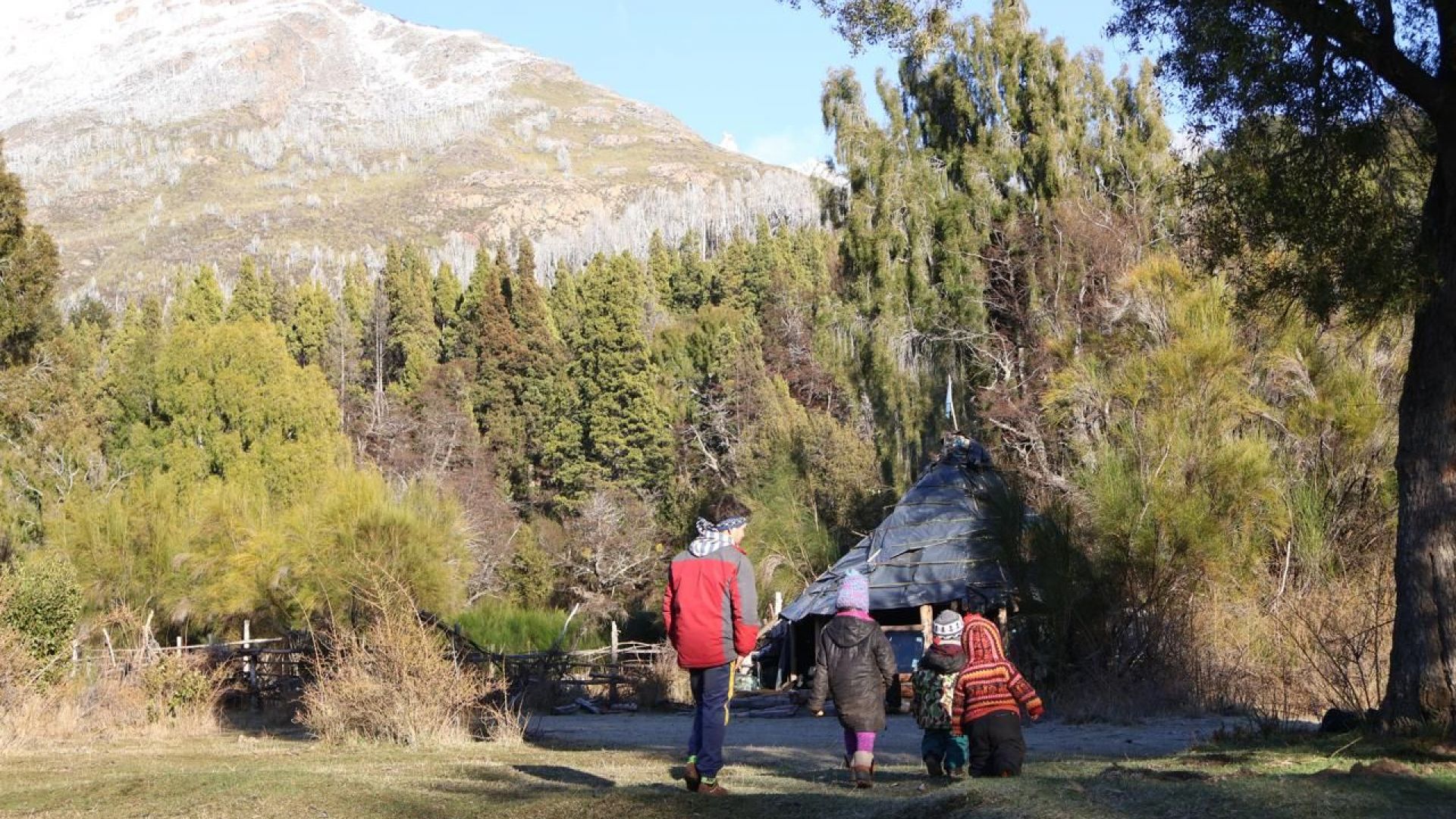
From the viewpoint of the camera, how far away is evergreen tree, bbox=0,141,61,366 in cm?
2808

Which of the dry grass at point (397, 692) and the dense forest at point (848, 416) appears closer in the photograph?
the dry grass at point (397, 692)

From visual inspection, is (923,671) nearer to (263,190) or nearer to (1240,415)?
(1240,415)

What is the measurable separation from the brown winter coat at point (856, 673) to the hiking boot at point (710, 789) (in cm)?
98

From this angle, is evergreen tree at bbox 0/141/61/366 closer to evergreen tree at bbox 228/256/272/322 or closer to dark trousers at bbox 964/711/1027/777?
dark trousers at bbox 964/711/1027/777

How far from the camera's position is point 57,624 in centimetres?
2044

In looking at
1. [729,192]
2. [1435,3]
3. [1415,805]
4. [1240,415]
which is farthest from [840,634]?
[729,192]

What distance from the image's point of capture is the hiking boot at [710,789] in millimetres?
8133

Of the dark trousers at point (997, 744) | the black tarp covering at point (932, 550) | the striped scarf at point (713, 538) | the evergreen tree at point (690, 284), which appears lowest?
the dark trousers at point (997, 744)

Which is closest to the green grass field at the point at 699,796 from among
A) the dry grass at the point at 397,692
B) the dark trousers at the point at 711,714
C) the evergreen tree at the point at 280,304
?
the dark trousers at the point at 711,714

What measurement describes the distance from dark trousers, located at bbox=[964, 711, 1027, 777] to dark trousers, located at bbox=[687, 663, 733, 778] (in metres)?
1.58

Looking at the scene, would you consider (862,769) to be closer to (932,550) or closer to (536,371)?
(932,550)

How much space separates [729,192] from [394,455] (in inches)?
5333

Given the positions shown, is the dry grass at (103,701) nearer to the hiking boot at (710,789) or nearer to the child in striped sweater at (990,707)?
the hiking boot at (710,789)

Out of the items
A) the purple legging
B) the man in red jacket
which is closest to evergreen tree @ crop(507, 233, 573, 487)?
the purple legging
